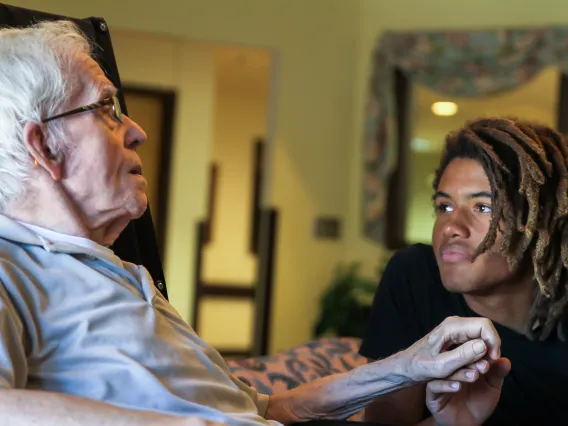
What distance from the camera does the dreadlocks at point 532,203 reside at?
1.85 metres

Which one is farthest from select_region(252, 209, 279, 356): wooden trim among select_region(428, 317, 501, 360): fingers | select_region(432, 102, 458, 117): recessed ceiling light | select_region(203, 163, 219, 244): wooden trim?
select_region(428, 317, 501, 360): fingers

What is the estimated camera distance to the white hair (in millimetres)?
1267

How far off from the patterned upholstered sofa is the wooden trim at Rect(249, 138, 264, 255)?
5.23 metres

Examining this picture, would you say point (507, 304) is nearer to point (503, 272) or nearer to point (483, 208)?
point (503, 272)

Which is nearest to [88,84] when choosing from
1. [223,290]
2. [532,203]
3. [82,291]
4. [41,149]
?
[41,149]

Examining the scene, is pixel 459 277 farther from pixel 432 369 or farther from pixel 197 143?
pixel 197 143

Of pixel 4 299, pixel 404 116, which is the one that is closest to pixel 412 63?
pixel 404 116

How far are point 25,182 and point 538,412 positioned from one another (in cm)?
118

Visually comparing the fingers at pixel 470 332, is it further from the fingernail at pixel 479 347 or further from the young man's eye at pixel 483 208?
the young man's eye at pixel 483 208

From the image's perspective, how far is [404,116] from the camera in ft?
17.1

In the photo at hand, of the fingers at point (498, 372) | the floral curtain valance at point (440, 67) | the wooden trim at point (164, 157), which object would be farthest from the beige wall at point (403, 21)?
the fingers at point (498, 372)

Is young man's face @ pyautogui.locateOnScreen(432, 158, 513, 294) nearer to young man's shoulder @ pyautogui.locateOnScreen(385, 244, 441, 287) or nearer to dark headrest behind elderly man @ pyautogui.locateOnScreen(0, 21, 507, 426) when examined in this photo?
young man's shoulder @ pyautogui.locateOnScreen(385, 244, 441, 287)

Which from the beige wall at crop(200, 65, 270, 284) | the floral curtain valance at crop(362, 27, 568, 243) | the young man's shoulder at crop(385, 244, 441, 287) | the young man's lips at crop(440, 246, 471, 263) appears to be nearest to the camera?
the young man's lips at crop(440, 246, 471, 263)

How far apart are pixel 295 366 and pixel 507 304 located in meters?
0.58
